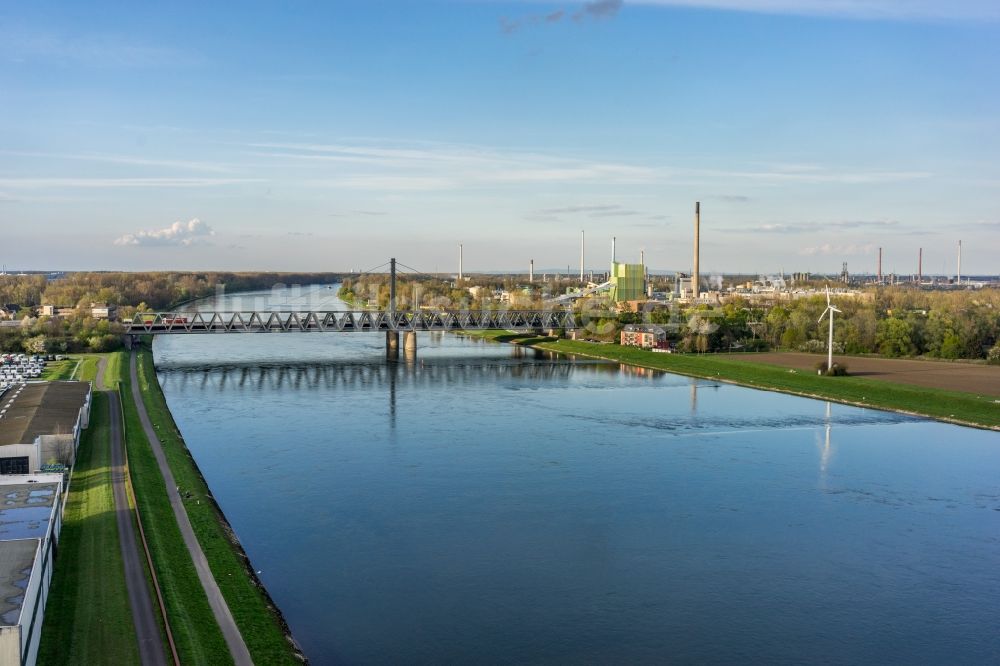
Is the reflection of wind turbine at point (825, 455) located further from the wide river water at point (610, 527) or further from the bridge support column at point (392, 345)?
the bridge support column at point (392, 345)

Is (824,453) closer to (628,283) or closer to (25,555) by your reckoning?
(25,555)

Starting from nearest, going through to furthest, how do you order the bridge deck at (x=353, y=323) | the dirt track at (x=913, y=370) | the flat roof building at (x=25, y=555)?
the flat roof building at (x=25, y=555) → the dirt track at (x=913, y=370) → the bridge deck at (x=353, y=323)

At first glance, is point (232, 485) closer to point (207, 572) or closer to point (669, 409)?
point (207, 572)

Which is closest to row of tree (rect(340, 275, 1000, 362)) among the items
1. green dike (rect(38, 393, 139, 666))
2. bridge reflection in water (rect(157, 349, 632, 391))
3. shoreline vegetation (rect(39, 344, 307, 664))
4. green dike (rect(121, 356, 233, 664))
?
bridge reflection in water (rect(157, 349, 632, 391))

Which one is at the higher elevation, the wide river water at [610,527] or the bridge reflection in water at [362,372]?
the bridge reflection in water at [362,372]

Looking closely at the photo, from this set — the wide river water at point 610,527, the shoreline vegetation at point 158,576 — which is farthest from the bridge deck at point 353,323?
the shoreline vegetation at point 158,576

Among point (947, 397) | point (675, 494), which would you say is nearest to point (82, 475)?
point (675, 494)

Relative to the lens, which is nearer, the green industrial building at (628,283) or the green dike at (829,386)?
the green dike at (829,386)

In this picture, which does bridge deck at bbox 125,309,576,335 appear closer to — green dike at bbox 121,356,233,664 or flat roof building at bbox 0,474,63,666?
green dike at bbox 121,356,233,664
